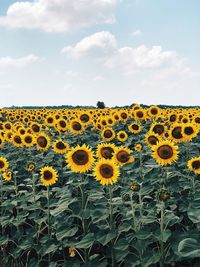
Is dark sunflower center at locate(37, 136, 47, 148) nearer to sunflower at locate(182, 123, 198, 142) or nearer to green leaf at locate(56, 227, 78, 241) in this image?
sunflower at locate(182, 123, 198, 142)

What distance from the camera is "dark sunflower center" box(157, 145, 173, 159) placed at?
7473mm

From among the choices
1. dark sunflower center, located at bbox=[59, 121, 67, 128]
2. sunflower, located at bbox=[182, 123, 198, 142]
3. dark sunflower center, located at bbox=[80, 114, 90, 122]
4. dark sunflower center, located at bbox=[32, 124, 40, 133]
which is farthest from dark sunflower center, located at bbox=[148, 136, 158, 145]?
dark sunflower center, located at bbox=[80, 114, 90, 122]

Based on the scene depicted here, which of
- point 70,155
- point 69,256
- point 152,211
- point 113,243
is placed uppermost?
point 70,155

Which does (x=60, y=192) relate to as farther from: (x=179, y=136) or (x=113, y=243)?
(x=179, y=136)

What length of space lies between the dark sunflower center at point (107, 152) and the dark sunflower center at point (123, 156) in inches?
8.1

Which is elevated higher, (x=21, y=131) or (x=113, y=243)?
(x=21, y=131)

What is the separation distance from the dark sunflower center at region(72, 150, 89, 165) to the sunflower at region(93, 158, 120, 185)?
290mm

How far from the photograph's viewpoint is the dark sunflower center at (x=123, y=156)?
8164mm

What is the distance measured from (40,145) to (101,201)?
446cm

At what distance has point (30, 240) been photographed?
753cm

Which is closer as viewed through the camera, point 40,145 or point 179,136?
point 179,136

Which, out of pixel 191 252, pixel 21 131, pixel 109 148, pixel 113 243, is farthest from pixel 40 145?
pixel 191 252

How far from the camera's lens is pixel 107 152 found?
7941 millimetres

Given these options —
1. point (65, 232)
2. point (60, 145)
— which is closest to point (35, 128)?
point (60, 145)
